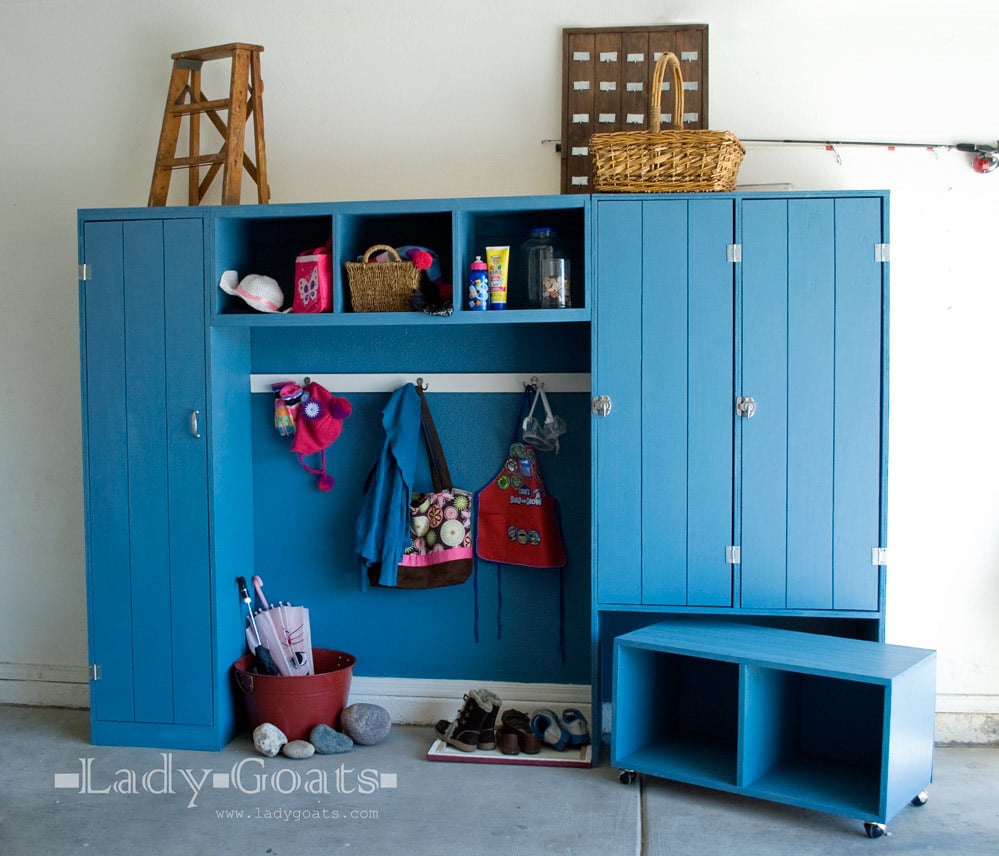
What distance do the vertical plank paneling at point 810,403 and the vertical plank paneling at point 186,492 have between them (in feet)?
6.55

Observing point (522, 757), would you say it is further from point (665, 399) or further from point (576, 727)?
point (665, 399)

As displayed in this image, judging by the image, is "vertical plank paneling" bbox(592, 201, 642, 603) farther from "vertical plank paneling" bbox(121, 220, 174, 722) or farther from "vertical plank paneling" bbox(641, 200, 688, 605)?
"vertical plank paneling" bbox(121, 220, 174, 722)

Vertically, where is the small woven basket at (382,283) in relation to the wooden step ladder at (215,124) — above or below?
below

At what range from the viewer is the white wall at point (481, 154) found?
3.56m

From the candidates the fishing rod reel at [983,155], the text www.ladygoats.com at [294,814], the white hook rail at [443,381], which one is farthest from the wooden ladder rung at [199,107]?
the fishing rod reel at [983,155]

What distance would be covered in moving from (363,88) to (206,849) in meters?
2.67

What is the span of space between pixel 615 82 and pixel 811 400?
1.37 meters

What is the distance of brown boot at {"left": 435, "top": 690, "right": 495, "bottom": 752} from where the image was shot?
345cm

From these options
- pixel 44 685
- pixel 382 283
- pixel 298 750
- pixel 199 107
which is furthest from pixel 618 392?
pixel 44 685

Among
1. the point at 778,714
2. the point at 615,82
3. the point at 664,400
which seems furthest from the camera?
the point at 615,82

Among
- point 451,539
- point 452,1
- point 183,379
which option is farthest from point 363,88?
point 451,539

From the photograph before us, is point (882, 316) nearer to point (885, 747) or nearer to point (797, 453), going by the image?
point (797, 453)

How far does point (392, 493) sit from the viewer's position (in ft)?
12.1

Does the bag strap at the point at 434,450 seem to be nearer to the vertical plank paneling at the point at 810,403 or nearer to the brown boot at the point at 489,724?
the brown boot at the point at 489,724
